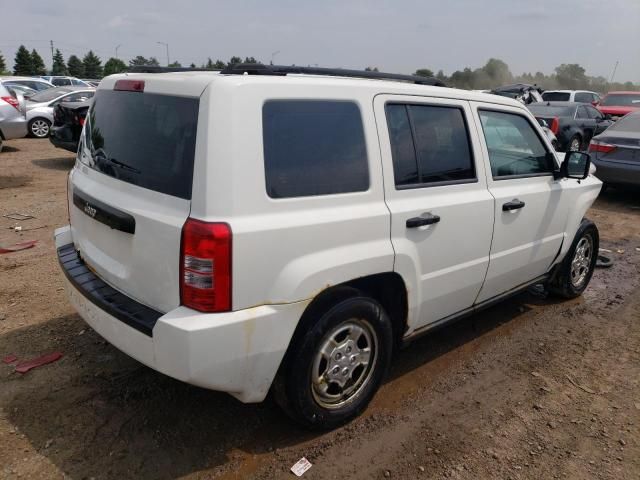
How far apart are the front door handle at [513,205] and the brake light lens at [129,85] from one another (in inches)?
94.9

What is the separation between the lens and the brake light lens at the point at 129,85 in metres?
2.69

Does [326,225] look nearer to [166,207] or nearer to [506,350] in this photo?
[166,207]

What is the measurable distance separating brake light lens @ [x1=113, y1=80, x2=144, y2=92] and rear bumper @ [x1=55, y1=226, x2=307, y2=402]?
1.16m

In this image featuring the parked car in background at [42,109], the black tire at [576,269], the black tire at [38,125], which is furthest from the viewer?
the black tire at [38,125]

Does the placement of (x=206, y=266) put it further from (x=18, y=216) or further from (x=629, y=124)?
(x=629, y=124)

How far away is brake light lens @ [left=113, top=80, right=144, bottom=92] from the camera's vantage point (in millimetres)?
2686

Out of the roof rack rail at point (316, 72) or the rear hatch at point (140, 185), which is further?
the roof rack rail at point (316, 72)

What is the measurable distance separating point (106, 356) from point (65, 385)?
38 cm

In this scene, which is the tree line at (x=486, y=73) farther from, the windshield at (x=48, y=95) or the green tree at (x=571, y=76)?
the windshield at (x=48, y=95)

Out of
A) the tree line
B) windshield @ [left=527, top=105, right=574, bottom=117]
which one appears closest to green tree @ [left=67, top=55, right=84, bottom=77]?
the tree line

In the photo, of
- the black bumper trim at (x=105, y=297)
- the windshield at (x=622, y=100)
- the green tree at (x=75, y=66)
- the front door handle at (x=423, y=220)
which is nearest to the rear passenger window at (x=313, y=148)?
the front door handle at (x=423, y=220)

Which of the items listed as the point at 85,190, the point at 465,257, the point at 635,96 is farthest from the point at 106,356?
the point at 635,96

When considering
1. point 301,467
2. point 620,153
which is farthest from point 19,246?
point 620,153

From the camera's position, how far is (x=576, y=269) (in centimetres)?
493
